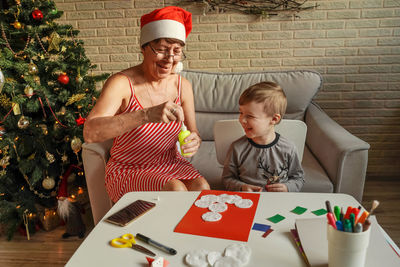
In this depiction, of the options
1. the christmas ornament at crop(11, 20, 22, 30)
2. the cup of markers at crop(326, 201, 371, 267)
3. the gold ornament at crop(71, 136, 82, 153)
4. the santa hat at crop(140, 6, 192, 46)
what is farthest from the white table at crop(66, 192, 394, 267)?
the christmas ornament at crop(11, 20, 22, 30)

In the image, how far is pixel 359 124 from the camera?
301 centimetres

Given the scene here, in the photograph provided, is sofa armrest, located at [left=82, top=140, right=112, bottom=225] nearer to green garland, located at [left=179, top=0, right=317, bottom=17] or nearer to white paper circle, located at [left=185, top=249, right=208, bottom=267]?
white paper circle, located at [left=185, top=249, right=208, bottom=267]

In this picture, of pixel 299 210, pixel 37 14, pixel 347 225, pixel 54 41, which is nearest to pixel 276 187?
pixel 299 210

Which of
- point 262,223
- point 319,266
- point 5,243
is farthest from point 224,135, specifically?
point 5,243

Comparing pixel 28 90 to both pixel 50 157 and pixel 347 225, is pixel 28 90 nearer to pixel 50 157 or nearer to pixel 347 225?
pixel 50 157

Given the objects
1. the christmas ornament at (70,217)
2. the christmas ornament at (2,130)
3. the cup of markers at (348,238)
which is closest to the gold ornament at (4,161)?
the christmas ornament at (2,130)

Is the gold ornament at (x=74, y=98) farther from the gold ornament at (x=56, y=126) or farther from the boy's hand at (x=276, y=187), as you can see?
the boy's hand at (x=276, y=187)

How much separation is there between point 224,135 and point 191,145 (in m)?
0.37

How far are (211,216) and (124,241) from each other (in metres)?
0.27

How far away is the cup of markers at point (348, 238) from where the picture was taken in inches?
26.2

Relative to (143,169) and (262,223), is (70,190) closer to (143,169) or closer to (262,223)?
(143,169)

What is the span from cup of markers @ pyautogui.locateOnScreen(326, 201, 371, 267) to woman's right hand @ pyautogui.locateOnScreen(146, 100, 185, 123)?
2.44 ft

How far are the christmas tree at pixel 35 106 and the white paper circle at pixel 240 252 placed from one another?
5.40 ft

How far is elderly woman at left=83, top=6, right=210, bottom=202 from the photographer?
4.86 feet
